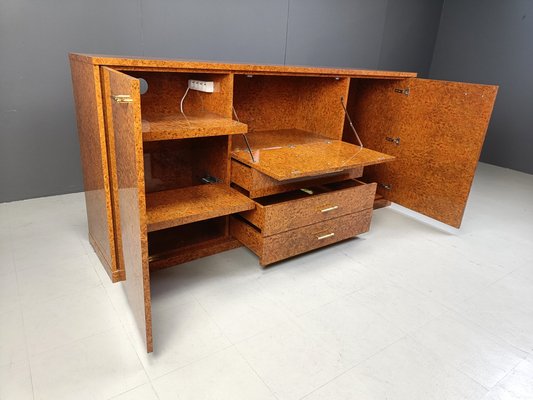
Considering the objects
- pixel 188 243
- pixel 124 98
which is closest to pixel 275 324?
pixel 188 243

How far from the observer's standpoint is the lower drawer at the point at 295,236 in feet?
5.39

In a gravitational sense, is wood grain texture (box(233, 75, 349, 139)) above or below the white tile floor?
above

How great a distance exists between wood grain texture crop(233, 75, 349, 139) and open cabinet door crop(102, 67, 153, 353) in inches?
36.4

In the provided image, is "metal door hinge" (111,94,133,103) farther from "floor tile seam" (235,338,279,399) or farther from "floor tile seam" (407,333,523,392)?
"floor tile seam" (407,333,523,392)

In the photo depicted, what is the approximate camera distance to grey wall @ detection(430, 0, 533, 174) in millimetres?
3766

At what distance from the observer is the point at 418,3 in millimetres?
4156

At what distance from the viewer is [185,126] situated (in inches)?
57.2

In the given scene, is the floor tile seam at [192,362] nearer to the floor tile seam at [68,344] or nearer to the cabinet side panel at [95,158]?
the floor tile seam at [68,344]

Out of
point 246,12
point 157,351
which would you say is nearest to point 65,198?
point 157,351

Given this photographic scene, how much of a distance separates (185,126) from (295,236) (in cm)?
70

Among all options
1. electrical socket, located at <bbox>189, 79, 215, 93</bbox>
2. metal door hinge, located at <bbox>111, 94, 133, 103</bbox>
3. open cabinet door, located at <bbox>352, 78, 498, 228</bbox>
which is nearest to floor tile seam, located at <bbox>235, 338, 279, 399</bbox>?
metal door hinge, located at <bbox>111, 94, 133, 103</bbox>

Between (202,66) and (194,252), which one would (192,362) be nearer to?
(194,252)

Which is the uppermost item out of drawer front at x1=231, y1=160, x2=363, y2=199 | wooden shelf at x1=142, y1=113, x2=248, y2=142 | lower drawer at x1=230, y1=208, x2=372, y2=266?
wooden shelf at x1=142, y1=113, x2=248, y2=142

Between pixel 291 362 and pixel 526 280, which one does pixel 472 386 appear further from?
pixel 526 280
